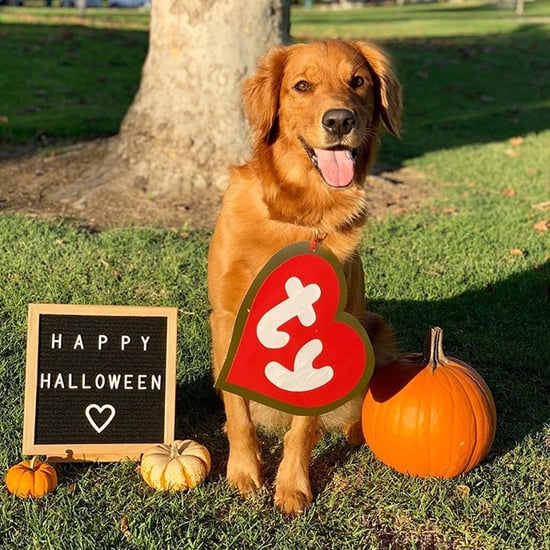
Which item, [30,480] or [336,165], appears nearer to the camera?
[30,480]

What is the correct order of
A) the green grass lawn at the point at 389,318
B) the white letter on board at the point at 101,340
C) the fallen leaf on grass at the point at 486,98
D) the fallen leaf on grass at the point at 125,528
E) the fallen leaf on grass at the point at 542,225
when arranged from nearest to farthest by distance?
the fallen leaf on grass at the point at 125,528 → the green grass lawn at the point at 389,318 → the white letter on board at the point at 101,340 → the fallen leaf on grass at the point at 542,225 → the fallen leaf on grass at the point at 486,98

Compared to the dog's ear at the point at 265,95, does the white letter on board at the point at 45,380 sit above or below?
below

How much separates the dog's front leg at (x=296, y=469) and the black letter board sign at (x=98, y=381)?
1.69 feet

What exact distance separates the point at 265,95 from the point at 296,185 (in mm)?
453

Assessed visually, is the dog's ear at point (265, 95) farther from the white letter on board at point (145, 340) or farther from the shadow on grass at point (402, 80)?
the shadow on grass at point (402, 80)

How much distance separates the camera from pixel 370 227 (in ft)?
21.4

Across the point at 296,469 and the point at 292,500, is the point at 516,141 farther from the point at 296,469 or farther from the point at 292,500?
the point at 292,500

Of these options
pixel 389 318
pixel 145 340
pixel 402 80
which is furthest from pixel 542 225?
pixel 402 80

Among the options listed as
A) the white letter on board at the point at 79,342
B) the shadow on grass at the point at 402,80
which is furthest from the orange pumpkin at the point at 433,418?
the shadow on grass at the point at 402,80

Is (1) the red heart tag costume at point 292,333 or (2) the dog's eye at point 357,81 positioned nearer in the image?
(1) the red heart tag costume at point 292,333

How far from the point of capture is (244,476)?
3178 millimetres

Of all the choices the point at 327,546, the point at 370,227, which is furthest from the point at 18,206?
the point at 327,546

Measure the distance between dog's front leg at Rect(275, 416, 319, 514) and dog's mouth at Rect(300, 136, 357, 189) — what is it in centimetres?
103

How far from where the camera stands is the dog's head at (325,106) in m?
3.18
